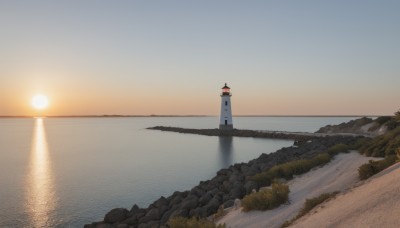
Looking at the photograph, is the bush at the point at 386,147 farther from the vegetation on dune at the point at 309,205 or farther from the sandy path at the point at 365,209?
the vegetation on dune at the point at 309,205

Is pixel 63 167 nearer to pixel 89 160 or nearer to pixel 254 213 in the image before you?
pixel 89 160

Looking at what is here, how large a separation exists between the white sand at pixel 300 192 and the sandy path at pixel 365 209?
117 cm

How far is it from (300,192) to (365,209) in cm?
420

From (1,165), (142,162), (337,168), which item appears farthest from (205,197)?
(1,165)

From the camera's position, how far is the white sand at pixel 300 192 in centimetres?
857

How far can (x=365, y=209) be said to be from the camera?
6.42 metres

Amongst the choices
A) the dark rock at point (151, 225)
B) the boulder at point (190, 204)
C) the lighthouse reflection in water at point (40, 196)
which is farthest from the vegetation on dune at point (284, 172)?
the lighthouse reflection in water at point (40, 196)

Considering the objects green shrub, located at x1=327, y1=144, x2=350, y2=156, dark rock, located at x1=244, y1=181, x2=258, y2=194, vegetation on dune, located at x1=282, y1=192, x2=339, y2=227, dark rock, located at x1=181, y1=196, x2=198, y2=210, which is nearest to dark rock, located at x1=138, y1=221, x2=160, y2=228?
dark rock, located at x1=181, y1=196, x2=198, y2=210

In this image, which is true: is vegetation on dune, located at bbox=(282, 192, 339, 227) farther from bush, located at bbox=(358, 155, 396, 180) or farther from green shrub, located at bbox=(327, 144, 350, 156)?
green shrub, located at bbox=(327, 144, 350, 156)

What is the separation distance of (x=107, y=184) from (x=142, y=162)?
1115 centimetres

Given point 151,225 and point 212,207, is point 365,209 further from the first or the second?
point 151,225

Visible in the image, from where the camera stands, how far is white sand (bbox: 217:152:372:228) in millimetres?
8570

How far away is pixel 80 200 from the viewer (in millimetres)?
18859

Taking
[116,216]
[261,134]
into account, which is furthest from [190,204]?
[261,134]
